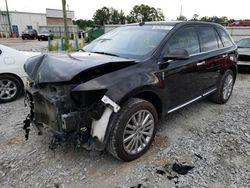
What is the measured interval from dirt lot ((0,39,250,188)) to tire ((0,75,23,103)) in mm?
1089

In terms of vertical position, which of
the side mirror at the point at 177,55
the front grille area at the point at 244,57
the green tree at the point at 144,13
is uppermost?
the green tree at the point at 144,13

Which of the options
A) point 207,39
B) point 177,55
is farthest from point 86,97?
point 207,39

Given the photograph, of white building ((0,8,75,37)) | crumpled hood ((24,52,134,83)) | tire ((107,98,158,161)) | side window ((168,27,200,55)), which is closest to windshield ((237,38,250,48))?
side window ((168,27,200,55))

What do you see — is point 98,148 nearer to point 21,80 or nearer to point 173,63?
point 173,63

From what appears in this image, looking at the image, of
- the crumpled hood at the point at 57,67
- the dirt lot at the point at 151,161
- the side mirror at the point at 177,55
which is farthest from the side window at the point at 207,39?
the crumpled hood at the point at 57,67

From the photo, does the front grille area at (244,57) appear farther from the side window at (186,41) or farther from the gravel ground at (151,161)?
the side window at (186,41)

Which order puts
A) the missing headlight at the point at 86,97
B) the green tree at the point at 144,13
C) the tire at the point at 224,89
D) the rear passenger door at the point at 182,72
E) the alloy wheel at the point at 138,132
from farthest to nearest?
the green tree at the point at 144,13 → the tire at the point at 224,89 → the rear passenger door at the point at 182,72 → the alloy wheel at the point at 138,132 → the missing headlight at the point at 86,97

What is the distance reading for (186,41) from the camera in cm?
373

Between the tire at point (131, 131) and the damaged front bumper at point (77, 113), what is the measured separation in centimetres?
14

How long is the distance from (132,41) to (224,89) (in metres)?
2.57

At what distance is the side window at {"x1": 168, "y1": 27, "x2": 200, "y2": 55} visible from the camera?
136 inches

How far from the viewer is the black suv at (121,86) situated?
2.53 metres

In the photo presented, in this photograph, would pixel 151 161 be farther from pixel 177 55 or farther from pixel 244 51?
pixel 244 51

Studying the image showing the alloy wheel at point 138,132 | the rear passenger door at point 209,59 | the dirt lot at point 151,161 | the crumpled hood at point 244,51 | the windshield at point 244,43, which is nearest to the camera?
the dirt lot at point 151,161
